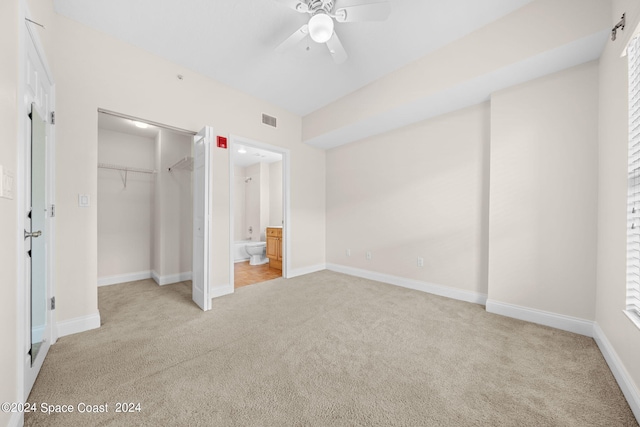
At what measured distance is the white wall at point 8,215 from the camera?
3.34 feet

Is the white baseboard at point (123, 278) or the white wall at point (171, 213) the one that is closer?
the white baseboard at point (123, 278)

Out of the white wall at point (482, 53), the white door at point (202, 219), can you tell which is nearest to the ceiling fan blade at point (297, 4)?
the white door at point (202, 219)

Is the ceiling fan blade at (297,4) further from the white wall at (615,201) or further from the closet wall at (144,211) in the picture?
the closet wall at (144,211)

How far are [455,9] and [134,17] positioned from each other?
2.90 metres

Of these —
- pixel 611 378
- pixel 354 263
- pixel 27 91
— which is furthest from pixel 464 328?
pixel 27 91

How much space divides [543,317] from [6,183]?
13.0 ft

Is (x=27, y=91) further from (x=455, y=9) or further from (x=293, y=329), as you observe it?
(x=455, y=9)

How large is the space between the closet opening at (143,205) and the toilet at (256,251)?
138 cm

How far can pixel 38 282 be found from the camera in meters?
1.76

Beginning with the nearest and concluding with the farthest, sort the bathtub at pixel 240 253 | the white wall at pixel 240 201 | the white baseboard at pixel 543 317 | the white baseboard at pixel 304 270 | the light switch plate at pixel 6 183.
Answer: the light switch plate at pixel 6 183 < the white baseboard at pixel 543 317 < the white baseboard at pixel 304 270 < the bathtub at pixel 240 253 < the white wall at pixel 240 201

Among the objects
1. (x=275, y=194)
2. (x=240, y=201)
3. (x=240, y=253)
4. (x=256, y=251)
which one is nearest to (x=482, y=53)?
(x=256, y=251)

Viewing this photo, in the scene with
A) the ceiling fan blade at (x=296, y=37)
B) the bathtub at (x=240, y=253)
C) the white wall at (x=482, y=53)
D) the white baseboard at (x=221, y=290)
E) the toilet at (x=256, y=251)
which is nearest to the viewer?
the white wall at (x=482, y=53)

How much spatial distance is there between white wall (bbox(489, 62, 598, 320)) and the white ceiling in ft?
2.97

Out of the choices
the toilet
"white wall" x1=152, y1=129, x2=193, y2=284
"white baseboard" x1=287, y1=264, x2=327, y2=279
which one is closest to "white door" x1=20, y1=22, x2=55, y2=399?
"white wall" x1=152, y1=129, x2=193, y2=284
